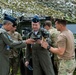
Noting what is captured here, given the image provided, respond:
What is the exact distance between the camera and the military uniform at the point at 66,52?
5395 mm

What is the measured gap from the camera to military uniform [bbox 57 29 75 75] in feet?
17.7

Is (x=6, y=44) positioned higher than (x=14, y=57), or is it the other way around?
(x=6, y=44)

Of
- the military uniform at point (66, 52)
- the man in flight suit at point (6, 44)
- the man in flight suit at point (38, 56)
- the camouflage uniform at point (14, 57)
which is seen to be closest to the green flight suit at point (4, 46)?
the man in flight suit at point (6, 44)

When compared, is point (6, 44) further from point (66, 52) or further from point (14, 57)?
point (14, 57)

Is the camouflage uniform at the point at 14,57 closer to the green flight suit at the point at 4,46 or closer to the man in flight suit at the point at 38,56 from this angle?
the man in flight suit at the point at 38,56

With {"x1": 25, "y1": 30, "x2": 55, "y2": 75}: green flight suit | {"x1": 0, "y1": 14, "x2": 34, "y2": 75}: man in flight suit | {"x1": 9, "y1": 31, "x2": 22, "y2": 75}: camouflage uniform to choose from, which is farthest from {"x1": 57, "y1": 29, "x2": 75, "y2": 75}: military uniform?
{"x1": 9, "y1": 31, "x2": 22, "y2": 75}: camouflage uniform

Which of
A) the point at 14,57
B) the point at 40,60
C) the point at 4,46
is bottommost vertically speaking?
the point at 14,57

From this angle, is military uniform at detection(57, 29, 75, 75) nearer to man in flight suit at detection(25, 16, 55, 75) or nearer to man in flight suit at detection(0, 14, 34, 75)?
man in flight suit at detection(25, 16, 55, 75)

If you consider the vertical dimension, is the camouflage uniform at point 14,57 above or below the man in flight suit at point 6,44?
below

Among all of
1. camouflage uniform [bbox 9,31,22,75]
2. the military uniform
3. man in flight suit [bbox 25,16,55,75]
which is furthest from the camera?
camouflage uniform [bbox 9,31,22,75]

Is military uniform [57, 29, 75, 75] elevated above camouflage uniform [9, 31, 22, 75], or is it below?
above

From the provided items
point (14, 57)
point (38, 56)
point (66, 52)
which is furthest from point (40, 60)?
point (14, 57)

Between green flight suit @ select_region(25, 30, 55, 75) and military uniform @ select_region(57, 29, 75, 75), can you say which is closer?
military uniform @ select_region(57, 29, 75, 75)

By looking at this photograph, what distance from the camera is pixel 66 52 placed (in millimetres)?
5508
